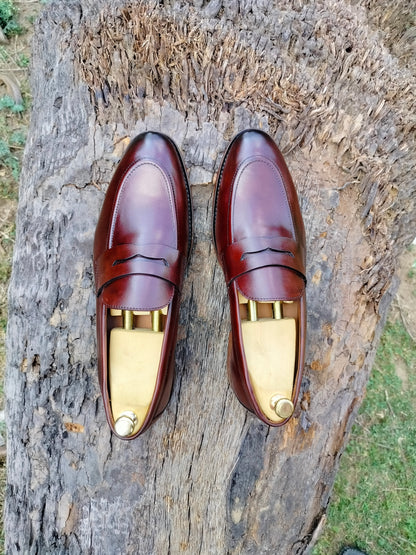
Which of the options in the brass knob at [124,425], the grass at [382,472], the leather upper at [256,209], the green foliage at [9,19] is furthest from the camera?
the green foliage at [9,19]

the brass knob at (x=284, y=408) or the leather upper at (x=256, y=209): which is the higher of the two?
the leather upper at (x=256, y=209)

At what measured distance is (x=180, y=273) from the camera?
5.17 feet

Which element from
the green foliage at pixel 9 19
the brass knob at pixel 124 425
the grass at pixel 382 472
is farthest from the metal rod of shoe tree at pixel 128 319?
the green foliage at pixel 9 19

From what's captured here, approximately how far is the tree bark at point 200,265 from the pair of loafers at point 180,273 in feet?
0.44

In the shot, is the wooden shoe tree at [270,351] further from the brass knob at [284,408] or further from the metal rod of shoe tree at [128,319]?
the metal rod of shoe tree at [128,319]

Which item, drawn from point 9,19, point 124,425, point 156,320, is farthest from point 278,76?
point 9,19

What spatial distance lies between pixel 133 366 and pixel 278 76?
1387 millimetres

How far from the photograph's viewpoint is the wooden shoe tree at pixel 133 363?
1.52m

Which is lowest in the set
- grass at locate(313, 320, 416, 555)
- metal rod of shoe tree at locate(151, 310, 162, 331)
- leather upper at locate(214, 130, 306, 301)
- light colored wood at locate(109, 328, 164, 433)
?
grass at locate(313, 320, 416, 555)

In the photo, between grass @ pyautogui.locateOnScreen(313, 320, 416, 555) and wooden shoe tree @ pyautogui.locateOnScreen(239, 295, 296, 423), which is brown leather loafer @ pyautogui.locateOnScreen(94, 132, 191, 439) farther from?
grass @ pyautogui.locateOnScreen(313, 320, 416, 555)

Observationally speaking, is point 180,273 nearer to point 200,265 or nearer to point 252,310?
point 200,265

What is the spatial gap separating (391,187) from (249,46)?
35.4 inches

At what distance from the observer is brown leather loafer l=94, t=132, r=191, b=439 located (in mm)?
1477

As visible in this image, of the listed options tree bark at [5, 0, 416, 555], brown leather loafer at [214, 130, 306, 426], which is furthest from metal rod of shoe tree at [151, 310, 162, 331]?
brown leather loafer at [214, 130, 306, 426]
